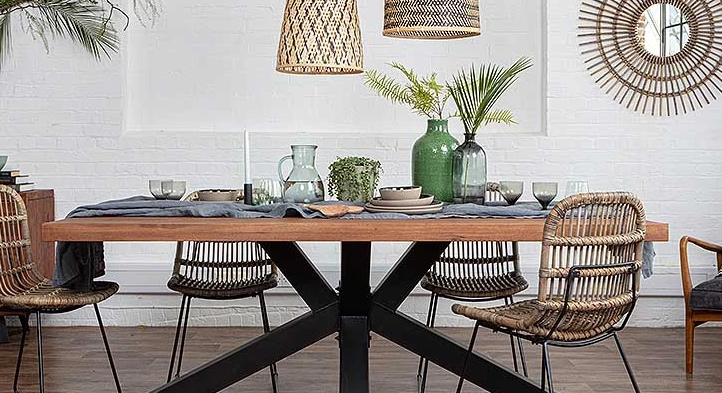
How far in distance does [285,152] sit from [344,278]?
232 centimetres

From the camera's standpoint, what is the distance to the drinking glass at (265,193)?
3.38 m

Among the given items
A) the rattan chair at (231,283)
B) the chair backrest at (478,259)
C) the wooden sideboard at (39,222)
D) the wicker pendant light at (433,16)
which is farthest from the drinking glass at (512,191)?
the wooden sideboard at (39,222)

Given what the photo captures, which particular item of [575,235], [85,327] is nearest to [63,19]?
[85,327]

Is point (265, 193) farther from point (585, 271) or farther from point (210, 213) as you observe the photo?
point (585, 271)

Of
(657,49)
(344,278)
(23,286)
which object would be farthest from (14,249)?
(657,49)

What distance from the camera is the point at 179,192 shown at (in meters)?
3.47

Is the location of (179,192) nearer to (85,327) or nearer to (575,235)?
(575,235)

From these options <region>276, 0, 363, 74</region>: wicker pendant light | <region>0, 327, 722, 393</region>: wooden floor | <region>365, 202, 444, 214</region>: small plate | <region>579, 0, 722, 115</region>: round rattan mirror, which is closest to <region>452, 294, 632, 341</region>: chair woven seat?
<region>365, 202, 444, 214</region>: small plate

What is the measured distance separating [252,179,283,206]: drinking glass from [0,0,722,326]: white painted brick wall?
81.6 inches

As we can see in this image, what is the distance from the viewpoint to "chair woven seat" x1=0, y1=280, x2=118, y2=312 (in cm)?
337

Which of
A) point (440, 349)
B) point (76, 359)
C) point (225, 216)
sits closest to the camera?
point (225, 216)

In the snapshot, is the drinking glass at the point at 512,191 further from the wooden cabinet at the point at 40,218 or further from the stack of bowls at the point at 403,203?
the wooden cabinet at the point at 40,218

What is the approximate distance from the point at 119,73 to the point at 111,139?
1.22ft

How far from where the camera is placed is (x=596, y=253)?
9.37 feet
